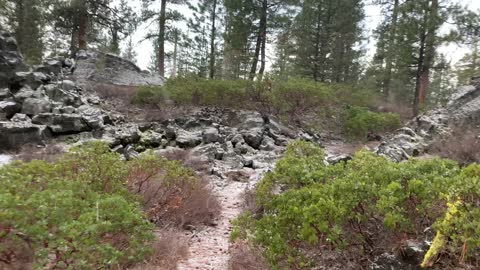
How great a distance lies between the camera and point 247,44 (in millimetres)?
21391

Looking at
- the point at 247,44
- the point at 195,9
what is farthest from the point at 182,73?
the point at 195,9

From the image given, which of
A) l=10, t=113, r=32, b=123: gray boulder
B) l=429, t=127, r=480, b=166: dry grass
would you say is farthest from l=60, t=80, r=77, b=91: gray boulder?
l=429, t=127, r=480, b=166: dry grass

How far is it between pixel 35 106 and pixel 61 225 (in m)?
10.2

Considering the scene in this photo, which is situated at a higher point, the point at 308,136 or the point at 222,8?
the point at 222,8

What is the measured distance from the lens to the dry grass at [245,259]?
14.9 feet

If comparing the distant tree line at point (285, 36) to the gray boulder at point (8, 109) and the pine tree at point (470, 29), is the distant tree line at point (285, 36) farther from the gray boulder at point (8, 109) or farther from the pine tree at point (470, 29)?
the gray boulder at point (8, 109)

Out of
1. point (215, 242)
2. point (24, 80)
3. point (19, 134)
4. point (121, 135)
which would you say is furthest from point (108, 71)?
point (215, 242)

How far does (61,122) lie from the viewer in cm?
1131

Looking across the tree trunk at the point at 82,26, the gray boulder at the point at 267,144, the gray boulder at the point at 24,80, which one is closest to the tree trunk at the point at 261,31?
the gray boulder at the point at 267,144

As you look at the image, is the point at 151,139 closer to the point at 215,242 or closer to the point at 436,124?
the point at 215,242

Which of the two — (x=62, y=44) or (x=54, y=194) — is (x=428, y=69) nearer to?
(x=54, y=194)

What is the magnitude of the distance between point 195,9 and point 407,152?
16.8m

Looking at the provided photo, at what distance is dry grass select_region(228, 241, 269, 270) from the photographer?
14.9 ft

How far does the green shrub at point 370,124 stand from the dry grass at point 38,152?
12046 mm
